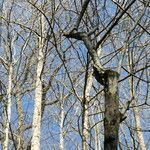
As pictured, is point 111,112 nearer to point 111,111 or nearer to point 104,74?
point 111,111

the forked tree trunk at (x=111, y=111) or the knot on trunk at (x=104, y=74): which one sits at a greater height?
the knot on trunk at (x=104, y=74)

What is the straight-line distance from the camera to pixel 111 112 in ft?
8.61

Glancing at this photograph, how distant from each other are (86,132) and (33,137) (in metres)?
1.69

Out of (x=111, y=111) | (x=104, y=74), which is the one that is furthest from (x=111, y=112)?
(x=104, y=74)

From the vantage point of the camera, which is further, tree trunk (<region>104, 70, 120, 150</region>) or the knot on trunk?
the knot on trunk

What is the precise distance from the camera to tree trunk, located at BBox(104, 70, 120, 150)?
2.51m

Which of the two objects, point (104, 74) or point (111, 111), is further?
point (104, 74)

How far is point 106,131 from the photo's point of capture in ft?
8.41

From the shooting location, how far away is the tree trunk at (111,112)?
8.22ft

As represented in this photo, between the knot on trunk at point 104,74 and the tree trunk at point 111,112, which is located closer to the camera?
the tree trunk at point 111,112

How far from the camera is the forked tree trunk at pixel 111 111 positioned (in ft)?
8.22

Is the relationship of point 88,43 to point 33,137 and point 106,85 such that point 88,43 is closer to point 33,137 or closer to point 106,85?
point 106,85

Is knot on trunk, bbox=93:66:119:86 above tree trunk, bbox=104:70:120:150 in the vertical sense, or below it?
above

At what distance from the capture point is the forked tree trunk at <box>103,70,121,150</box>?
251cm
